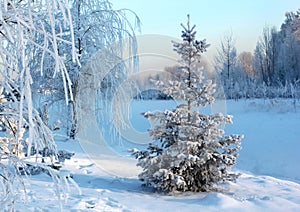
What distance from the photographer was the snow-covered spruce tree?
14.9 ft

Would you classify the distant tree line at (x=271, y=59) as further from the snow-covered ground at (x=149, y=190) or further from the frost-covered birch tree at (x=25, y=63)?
the frost-covered birch tree at (x=25, y=63)

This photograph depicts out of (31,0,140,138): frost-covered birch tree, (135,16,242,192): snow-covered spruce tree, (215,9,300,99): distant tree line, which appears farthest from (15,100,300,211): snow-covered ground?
(215,9,300,99): distant tree line

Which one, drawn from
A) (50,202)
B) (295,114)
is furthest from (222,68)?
(50,202)

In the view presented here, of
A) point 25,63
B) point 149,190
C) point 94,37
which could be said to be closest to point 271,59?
point 94,37

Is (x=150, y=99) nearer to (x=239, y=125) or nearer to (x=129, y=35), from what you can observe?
(x=239, y=125)

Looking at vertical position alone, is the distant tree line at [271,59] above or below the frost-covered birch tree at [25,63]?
above

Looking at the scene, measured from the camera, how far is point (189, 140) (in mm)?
4660

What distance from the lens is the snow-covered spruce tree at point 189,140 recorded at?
4.54 m

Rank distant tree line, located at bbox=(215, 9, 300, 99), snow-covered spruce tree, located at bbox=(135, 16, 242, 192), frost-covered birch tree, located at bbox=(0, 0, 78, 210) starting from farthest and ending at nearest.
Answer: distant tree line, located at bbox=(215, 9, 300, 99), snow-covered spruce tree, located at bbox=(135, 16, 242, 192), frost-covered birch tree, located at bbox=(0, 0, 78, 210)

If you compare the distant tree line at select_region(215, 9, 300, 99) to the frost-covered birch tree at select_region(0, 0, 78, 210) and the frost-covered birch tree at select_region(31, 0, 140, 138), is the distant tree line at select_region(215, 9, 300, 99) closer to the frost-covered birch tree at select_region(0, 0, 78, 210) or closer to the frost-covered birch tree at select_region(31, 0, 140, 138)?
the frost-covered birch tree at select_region(31, 0, 140, 138)

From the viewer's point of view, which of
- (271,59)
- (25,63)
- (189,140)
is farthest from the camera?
(271,59)

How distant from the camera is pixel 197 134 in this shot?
4.64 meters

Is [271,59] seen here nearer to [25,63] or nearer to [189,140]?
[189,140]

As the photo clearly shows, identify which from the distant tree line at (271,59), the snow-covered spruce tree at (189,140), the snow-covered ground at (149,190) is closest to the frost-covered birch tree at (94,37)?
the snow-covered ground at (149,190)
